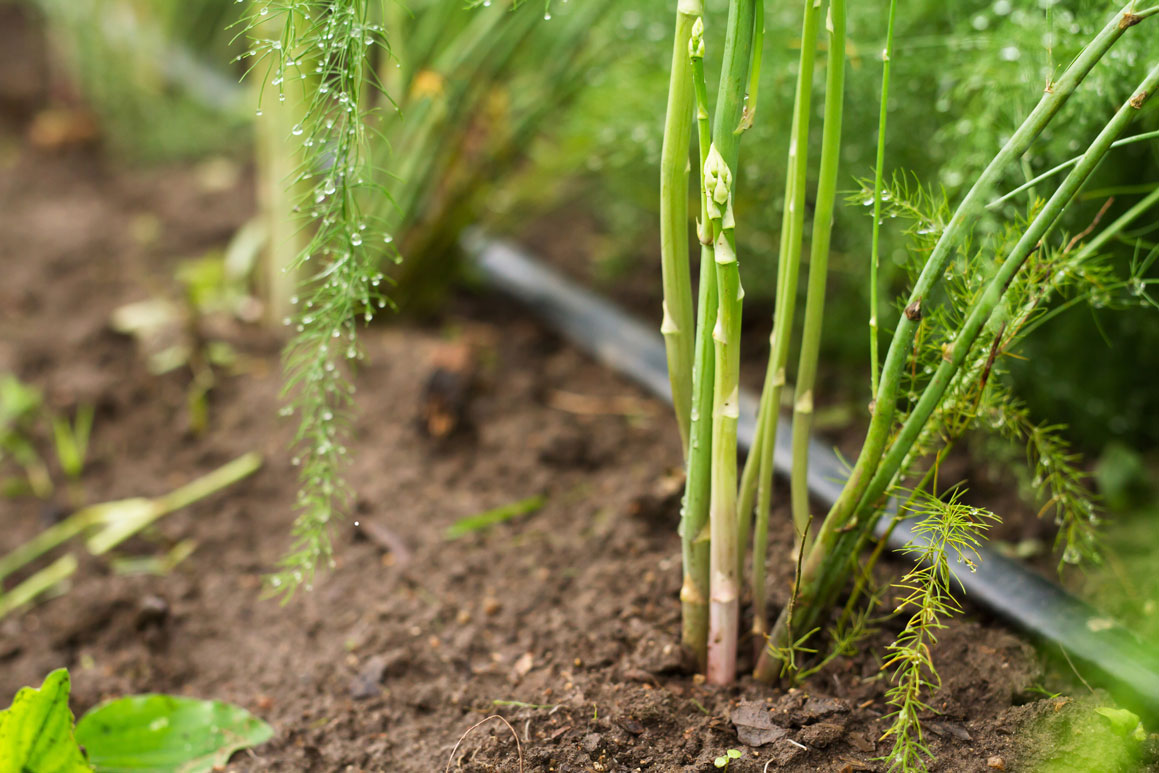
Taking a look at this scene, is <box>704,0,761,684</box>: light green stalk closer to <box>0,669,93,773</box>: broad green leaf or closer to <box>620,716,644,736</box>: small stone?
<box>620,716,644,736</box>: small stone

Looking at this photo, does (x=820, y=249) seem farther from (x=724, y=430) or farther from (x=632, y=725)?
(x=632, y=725)

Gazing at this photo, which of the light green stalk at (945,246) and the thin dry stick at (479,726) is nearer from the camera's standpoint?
the light green stalk at (945,246)

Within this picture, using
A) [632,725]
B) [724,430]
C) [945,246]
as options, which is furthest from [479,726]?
[945,246]

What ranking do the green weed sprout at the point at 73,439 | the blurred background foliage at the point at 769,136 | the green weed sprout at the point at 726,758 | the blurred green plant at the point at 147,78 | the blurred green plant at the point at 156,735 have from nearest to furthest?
the green weed sprout at the point at 726,758
the blurred green plant at the point at 156,735
the blurred background foliage at the point at 769,136
the green weed sprout at the point at 73,439
the blurred green plant at the point at 147,78

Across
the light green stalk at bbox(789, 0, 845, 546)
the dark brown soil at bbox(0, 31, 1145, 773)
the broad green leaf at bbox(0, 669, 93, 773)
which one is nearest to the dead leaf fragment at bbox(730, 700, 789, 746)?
the dark brown soil at bbox(0, 31, 1145, 773)

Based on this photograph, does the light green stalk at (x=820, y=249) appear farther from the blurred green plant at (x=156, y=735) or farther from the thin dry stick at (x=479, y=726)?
the blurred green plant at (x=156, y=735)

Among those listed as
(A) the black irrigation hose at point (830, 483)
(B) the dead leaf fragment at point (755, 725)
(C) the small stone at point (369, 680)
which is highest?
(A) the black irrigation hose at point (830, 483)

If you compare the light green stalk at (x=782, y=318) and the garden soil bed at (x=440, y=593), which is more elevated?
the light green stalk at (x=782, y=318)

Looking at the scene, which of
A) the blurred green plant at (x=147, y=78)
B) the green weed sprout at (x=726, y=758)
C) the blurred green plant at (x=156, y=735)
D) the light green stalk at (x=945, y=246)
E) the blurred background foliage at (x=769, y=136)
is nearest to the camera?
the light green stalk at (x=945, y=246)

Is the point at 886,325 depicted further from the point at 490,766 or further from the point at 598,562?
the point at 490,766

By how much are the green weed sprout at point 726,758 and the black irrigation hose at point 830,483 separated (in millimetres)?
225

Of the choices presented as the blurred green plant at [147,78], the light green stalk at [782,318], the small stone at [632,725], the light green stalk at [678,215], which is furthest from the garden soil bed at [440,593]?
the blurred green plant at [147,78]

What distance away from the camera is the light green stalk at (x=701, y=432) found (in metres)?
0.62

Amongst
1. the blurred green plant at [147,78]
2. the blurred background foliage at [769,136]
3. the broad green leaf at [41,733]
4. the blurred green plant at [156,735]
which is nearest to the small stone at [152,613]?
the blurred green plant at [156,735]
